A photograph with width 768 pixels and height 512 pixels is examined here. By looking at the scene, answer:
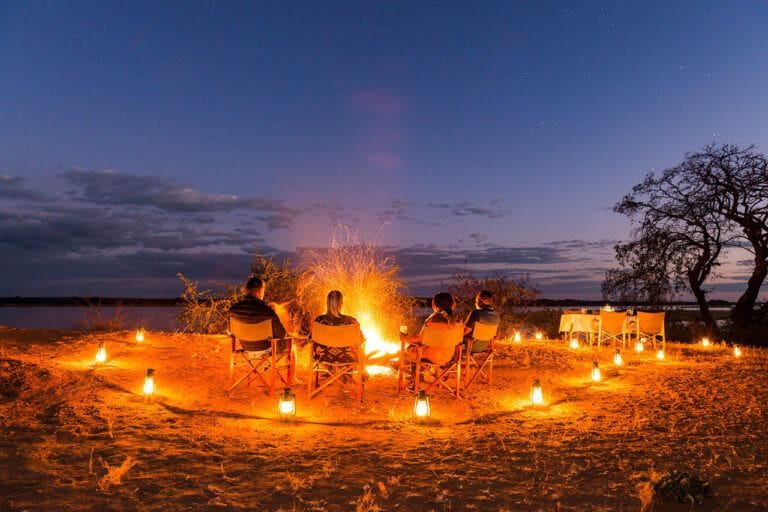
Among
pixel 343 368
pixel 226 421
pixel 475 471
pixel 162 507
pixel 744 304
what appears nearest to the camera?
pixel 162 507

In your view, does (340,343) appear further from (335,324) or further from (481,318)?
(481,318)

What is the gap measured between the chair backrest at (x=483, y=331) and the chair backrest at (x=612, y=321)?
3867mm

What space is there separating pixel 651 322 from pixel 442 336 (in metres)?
5.23

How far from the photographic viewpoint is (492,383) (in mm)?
6020

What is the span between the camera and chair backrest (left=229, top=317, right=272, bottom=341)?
4996mm

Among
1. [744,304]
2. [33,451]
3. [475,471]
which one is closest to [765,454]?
[475,471]

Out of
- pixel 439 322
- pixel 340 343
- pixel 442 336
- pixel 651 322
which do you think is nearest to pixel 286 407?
pixel 340 343

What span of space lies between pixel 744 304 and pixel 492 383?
1097 cm

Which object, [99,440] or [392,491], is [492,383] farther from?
[99,440]

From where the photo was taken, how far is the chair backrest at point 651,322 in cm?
861

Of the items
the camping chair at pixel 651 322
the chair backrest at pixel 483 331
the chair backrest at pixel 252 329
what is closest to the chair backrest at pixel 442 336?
the chair backrest at pixel 483 331

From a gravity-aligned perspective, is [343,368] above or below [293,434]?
above

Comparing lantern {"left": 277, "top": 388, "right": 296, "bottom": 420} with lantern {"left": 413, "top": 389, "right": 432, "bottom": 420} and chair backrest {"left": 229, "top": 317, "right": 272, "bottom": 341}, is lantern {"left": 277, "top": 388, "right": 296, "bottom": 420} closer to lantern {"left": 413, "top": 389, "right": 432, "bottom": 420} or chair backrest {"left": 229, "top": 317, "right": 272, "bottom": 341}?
chair backrest {"left": 229, "top": 317, "right": 272, "bottom": 341}

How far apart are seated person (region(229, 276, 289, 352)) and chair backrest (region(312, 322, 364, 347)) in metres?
0.45
